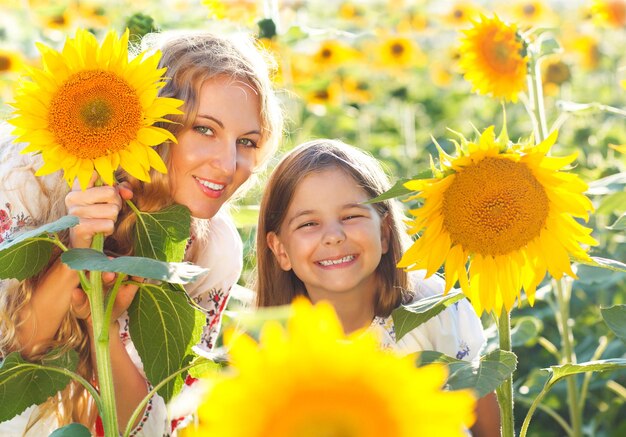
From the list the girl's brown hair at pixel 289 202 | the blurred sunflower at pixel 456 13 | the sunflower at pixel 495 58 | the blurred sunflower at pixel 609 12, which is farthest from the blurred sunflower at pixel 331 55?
the girl's brown hair at pixel 289 202

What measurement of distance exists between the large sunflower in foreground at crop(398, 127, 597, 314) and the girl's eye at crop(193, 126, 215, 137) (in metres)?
0.53

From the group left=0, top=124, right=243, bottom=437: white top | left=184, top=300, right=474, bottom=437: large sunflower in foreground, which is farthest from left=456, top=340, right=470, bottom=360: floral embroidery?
left=184, top=300, right=474, bottom=437: large sunflower in foreground

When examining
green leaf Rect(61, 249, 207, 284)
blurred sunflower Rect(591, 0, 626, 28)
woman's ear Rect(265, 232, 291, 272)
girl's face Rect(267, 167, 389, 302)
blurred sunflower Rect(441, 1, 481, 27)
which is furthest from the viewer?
blurred sunflower Rect(441, 1, 481, 27)

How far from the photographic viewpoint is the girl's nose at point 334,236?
1511mm

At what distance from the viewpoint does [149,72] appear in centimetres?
100

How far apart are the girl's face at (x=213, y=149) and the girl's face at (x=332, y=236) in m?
0.13

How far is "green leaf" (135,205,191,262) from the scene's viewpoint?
1.09 meters

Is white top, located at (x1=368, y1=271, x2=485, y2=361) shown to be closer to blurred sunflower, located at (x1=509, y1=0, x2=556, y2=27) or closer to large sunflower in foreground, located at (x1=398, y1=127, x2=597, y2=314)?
large sunflower in foreground, located at (x1=398, y1=127, x2=597, y2=314)

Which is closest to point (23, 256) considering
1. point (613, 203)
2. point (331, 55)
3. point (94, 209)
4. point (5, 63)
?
point (94, 209)

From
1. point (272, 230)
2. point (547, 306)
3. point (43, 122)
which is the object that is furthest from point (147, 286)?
point (547, 306)

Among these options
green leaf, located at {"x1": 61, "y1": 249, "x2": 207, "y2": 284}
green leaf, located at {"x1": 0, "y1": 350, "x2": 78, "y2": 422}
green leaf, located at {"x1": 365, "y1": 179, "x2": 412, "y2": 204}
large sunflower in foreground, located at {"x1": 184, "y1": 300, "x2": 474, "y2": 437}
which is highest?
large sunflower in foreground, located at {"x1": 184, "y1": 300, "x2": 474, "y2": 437}

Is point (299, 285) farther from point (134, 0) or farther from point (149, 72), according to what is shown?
point (134, 0)

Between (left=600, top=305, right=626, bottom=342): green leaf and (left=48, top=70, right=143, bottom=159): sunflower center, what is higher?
(left=48, top=70, right=143, bottom=159): sunflower center

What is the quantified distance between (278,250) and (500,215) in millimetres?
731
